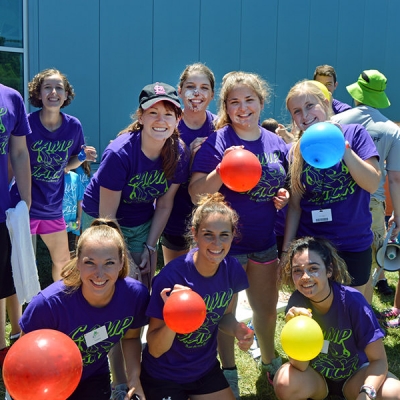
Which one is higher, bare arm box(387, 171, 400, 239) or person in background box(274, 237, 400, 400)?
bare arm box(387, 171, 400, 239)

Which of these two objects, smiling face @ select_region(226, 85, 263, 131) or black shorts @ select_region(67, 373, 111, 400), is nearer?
black shorts @ select_region(67, 373, 111, 400)

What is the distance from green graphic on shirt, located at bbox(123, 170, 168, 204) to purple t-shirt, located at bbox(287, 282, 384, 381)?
39.1 inches

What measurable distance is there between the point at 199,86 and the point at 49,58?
12.6ft

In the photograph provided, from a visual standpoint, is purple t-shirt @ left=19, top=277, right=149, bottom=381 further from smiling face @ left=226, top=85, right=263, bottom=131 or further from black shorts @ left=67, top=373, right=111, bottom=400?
smiling face @ left=226, top=85, right=263, bottom=131

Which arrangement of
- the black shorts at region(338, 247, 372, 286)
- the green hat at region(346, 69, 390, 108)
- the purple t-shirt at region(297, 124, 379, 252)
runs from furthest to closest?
the green hat at region(346, 69, 390, 108), the black shorts at region(338, 247, 372, 286), the purple t-shirt at region(297, 124, 379, 252)

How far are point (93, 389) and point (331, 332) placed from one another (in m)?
1.29

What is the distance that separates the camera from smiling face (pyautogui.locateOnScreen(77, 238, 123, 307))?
2482 mm

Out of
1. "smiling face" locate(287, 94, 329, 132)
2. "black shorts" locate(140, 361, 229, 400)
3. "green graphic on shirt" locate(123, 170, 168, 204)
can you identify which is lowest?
"black shorts" locate(140, 361, 229, 400)

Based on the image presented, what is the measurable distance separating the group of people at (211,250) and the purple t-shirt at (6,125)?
0.04 ft

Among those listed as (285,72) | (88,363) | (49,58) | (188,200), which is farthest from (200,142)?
(285,72)

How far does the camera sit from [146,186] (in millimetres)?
3039

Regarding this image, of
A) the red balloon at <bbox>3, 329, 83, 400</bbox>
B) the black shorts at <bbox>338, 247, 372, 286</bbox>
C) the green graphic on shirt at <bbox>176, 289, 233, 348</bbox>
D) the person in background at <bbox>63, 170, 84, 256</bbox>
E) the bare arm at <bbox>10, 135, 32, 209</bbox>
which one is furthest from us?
the person in background at <bbox>63, 170, 84, 256</bbox>

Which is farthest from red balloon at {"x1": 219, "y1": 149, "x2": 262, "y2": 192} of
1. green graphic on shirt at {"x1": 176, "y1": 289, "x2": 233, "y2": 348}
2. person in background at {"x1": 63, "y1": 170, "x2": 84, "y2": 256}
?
person in background at {"x1": 63, "y1": 170, "x2": 84, "y2": 256}

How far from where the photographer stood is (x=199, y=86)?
3355 mm
